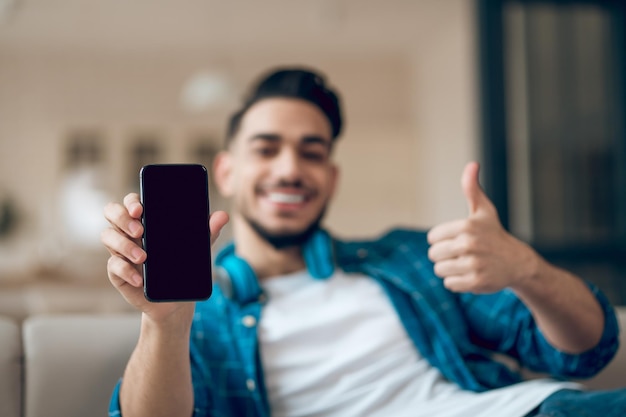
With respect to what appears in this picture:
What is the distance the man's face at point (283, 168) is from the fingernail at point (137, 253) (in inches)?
22.8

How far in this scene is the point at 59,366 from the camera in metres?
1.17

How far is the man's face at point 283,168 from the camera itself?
144 cm

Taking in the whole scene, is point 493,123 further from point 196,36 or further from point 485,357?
point 196,36

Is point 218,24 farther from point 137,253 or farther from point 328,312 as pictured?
point 137,253

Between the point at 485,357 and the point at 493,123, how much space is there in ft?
8.29

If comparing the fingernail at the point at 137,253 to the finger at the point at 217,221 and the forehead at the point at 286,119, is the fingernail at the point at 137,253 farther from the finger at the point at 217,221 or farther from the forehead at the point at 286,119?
the forehead at the point at 286,119

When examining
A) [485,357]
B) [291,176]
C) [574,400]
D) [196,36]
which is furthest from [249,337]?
[196,36]

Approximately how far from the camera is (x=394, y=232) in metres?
1.54

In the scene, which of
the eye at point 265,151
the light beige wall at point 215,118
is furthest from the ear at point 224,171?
the light beige wall at point 215,118

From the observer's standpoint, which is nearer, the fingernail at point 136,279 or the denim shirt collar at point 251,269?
Result: the fingernail at point 136,279

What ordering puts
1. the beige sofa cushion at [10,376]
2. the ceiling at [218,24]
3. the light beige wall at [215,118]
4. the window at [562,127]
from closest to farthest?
the beige sofa cushion at [10,376], the window at [562,127], the ceiling at [218,24], the light beige wall at [215,118]

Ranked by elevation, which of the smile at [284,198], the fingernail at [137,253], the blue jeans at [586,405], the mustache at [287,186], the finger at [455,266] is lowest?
the blue jeans at [586,405]

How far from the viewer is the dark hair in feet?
4.91

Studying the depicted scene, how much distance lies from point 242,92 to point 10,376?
437 cm
